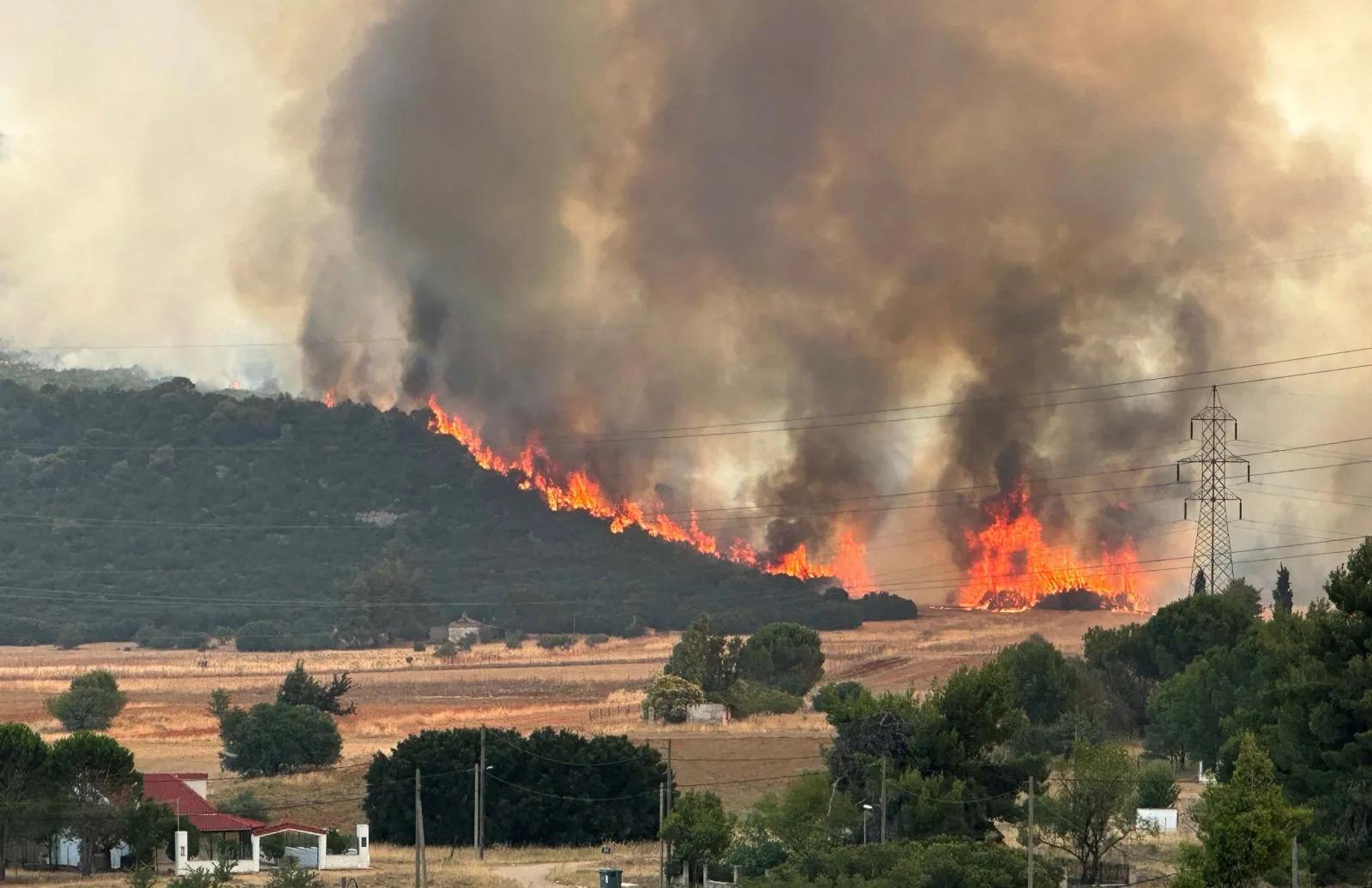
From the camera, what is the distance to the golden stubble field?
9438 cm

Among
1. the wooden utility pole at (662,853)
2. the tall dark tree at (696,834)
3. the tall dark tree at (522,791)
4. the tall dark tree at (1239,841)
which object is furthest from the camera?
the tall dark tree at (522,791)

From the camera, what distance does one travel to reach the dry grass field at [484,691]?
93.8m

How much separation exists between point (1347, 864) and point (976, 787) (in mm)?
14208

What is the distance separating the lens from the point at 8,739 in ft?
246

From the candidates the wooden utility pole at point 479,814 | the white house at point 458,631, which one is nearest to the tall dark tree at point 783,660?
the wooden utility pole at point 479,814

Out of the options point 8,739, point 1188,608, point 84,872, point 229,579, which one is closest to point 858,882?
point 84,872

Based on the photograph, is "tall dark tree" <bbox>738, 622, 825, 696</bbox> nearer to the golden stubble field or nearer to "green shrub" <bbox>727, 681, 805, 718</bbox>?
the golden stubble field

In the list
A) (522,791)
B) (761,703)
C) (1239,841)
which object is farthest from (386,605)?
(1239,841)

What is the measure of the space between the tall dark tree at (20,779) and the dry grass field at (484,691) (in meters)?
12.9

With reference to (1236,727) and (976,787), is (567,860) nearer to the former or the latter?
(976,787)

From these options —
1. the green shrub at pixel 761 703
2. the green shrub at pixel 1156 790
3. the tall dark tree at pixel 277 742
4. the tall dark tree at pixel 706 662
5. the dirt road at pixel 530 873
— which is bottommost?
the dirt road at pixel 530 873

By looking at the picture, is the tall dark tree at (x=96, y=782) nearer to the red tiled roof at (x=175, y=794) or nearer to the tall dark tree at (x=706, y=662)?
the red tiled roof at (x=175, y=794)

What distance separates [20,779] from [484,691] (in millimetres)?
63473

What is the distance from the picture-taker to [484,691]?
136000 millimetres
